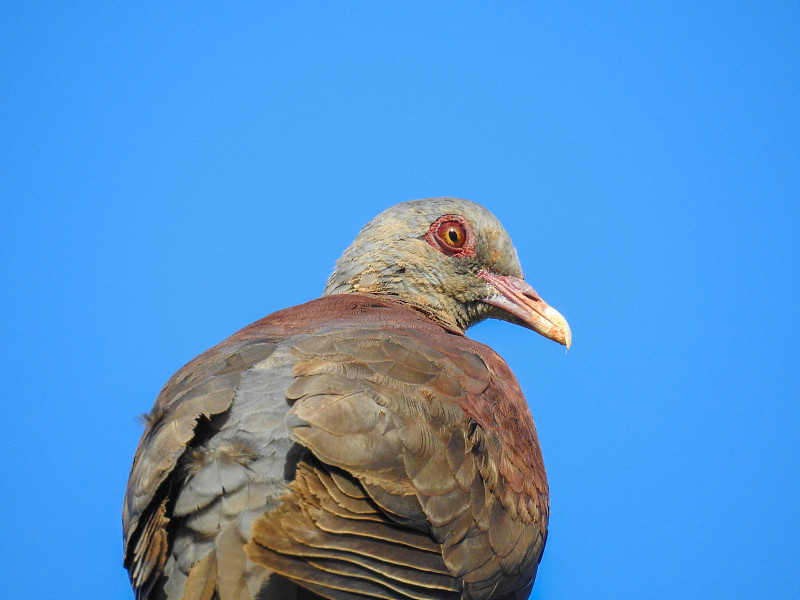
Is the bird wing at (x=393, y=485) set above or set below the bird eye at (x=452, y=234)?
below

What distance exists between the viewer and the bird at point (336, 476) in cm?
209

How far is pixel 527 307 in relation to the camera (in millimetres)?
4605

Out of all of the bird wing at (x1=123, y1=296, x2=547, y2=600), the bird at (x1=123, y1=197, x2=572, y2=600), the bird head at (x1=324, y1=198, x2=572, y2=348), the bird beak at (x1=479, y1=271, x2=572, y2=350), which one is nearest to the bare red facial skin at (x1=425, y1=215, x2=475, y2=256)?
the bird head at (x1=324, y1=198, x2=572, y2=348)

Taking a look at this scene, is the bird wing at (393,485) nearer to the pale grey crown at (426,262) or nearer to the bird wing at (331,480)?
the bird wing at (331,480)

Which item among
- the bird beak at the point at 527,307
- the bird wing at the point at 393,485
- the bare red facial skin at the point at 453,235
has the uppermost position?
the bare red facial skin at the point at 453,235

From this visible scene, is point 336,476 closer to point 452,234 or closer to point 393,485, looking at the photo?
point 393,485

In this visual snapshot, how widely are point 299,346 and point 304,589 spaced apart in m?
0.86

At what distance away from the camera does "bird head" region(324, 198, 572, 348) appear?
450 cm

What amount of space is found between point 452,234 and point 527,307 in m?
0.60

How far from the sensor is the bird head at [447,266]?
450cm

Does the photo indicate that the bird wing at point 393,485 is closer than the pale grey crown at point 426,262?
Yes

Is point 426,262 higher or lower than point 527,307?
higher

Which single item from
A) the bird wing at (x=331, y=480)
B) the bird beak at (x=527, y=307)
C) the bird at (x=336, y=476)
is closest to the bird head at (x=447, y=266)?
the bird beak at (x=527, y=307)

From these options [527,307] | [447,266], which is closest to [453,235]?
[447,266]
